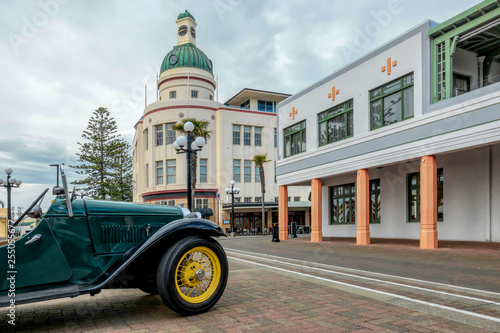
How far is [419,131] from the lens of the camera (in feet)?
46.0

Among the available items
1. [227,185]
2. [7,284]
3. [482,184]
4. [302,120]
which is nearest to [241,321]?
[7,284]

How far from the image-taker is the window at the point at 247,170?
45875 millimetres

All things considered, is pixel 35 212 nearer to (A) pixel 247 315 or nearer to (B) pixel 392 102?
(A) pixel 247 315

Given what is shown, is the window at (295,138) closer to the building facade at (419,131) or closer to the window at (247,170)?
the building facade at (419,131)

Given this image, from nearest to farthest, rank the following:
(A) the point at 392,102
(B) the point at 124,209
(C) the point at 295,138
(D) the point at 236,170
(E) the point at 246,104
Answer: (B) the point at 124,209
(A) the point at 392,102
(C) the point at 295,138
(D) the point at 236,170
(E) the point at 246,104

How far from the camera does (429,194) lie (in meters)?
13.5

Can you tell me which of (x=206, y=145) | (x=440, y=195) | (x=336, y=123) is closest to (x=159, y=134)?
(x=206, y=145)

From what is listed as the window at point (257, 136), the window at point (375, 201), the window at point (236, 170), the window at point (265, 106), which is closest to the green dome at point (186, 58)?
the window at point (265, 106)

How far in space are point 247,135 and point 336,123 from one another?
27810 millimetres

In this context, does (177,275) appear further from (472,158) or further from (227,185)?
(227,185)

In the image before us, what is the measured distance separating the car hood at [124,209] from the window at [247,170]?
133 ft

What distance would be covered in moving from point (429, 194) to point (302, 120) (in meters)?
9.34

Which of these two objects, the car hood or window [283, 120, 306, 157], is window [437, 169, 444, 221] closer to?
window [283, 120, 306, 157]

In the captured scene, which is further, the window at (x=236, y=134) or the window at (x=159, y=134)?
the window at (x=236, y=134)
